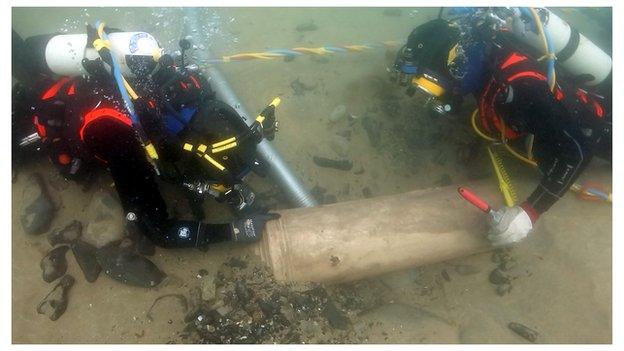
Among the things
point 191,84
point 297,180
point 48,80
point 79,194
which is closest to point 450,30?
point 297,180

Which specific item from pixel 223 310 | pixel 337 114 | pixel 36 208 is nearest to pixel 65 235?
pixel 36 208

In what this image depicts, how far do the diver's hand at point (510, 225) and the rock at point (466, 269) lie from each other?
21.5 inches

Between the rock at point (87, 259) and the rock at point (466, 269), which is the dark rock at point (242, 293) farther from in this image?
the rock at point (466, 269)

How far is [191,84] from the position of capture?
3.03m

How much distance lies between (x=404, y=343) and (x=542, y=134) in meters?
1.94

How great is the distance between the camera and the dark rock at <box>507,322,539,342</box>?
3102mm

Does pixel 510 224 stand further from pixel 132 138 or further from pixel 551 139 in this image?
pixel 132 138

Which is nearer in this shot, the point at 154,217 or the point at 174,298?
the point at 154,217

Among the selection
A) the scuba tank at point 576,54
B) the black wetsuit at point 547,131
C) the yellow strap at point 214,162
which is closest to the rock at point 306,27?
the scuba tank at point 576,54

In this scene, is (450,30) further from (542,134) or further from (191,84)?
(191,84)

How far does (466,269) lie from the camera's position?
11.7 ft

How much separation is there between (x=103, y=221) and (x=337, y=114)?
2.88 meters

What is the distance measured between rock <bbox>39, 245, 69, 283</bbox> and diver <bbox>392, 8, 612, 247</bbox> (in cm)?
348

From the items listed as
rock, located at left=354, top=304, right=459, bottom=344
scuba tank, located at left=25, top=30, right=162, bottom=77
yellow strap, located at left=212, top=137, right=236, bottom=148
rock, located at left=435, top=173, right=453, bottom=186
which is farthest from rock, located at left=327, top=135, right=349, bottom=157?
scuba tank, located at left=25, top=30, right=162, bottom=77
